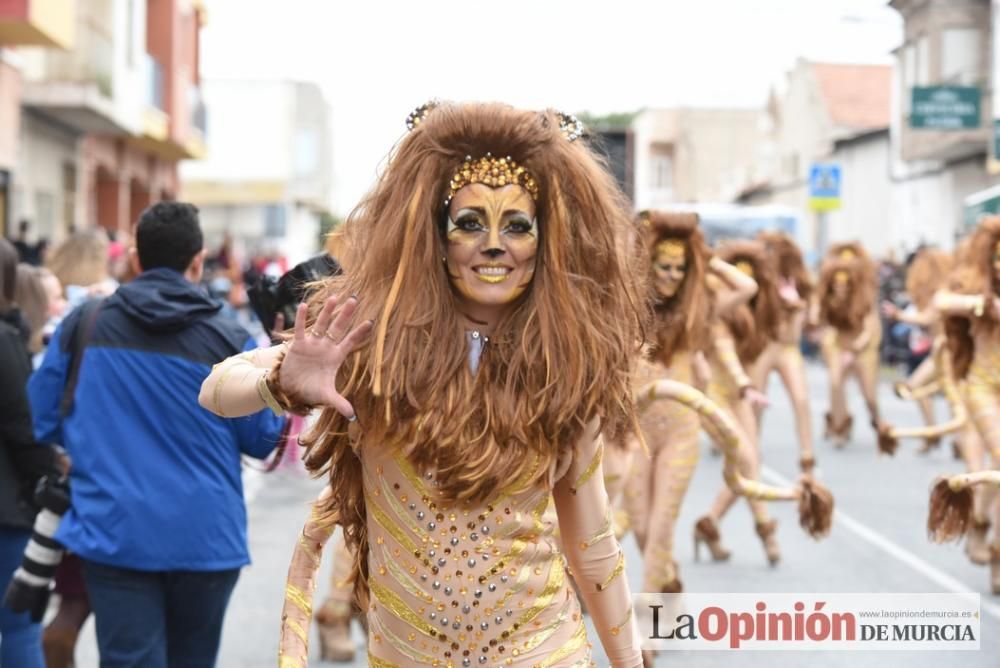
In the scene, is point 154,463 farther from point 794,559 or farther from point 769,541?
point 794,559

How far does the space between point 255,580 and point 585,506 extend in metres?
6.27

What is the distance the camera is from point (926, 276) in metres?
16.4

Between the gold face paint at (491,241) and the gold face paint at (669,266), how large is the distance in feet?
14.9

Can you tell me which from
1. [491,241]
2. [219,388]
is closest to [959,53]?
[491,241]

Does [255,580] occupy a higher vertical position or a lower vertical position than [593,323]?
lower

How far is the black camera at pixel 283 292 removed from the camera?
16.3ft

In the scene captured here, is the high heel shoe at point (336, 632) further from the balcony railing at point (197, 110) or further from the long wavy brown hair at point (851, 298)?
the balcony railing at point (197, 110)

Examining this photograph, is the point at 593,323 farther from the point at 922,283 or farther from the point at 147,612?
the point at 922,283

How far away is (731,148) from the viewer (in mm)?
86375

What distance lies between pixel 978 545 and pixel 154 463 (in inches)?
253

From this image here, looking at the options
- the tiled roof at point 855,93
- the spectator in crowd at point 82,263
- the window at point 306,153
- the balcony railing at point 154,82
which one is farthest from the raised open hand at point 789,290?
the window at point 306,153

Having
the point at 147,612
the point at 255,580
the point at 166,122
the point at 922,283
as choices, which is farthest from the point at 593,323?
the point at 166,122

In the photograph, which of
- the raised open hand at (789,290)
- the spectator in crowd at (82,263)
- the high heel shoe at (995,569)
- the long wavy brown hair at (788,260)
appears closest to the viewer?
the high heel shoe at (995,569)

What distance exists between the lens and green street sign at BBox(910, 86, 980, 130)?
34.0 metres
